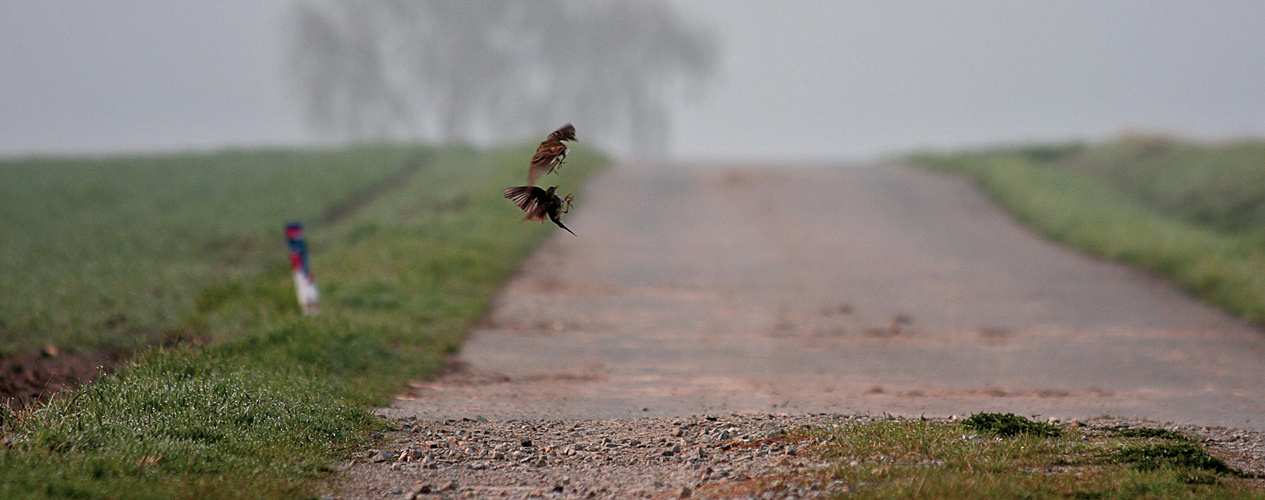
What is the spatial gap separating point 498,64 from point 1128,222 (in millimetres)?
35784

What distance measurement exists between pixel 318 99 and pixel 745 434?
4418 cm

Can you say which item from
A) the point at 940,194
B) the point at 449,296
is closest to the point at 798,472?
the point at 449,296

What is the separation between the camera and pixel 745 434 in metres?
5.49

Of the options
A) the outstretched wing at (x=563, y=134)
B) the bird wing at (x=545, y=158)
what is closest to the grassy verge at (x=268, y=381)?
the bird wing at (x=545, y=158)

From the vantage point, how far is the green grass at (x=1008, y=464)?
429cm

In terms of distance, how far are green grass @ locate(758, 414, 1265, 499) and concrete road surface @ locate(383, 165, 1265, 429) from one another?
100cm

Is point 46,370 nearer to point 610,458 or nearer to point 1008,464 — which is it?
point 610,458

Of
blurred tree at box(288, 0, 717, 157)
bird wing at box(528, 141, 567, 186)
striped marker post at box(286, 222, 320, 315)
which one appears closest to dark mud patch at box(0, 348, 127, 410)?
striped marker post at box(286, 222, 320, 315)

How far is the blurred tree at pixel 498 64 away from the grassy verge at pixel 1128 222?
2221cm

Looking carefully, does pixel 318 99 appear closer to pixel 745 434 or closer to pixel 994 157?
pixel 994 157

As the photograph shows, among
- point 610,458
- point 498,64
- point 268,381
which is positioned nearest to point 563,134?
point 610,458

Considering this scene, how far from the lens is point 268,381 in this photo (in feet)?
20.3

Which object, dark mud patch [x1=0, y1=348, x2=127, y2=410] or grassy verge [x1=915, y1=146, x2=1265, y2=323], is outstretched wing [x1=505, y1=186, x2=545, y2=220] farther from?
grassy verge [x1=915, y1=146, x2=1265, y2=323]

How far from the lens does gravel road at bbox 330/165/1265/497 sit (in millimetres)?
5223
